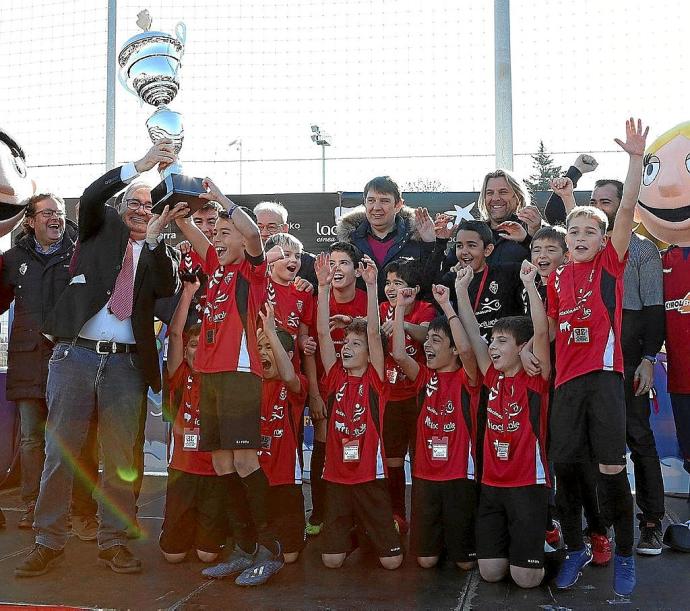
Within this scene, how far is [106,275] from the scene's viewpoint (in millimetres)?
3936

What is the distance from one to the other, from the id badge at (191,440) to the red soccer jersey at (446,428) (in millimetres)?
1121

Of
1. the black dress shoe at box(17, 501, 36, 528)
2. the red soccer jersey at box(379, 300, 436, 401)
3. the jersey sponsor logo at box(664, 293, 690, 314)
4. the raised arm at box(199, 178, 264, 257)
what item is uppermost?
the raised arm at box(199, 178, 264, 257)

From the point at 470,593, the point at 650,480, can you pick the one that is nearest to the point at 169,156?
the point at 470,593

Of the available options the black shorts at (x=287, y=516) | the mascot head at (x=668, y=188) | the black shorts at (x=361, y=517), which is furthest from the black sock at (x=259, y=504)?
the mascot head at (x=668, y=188)

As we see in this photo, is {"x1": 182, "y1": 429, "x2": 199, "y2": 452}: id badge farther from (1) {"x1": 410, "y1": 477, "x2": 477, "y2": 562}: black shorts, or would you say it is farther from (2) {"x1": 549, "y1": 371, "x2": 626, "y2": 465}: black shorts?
(2) {"x1": 549, "y1": 371, "x2": 626, "y2": 465}: black shorts

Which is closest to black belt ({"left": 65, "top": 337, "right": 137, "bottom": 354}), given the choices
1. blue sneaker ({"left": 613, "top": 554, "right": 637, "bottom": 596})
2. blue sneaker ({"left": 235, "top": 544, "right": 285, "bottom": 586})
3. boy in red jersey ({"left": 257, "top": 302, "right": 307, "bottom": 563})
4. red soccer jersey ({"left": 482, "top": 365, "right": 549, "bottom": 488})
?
boy in red jersey ({"left": 257, "top": 302, "right": 307, "bottom": 563})

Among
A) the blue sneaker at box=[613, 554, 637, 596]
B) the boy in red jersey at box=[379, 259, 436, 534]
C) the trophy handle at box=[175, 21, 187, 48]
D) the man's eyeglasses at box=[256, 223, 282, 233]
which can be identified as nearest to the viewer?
the blue sneaker at box=[613, 554, 637, 596]

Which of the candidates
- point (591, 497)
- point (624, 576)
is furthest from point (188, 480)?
point (624, 576)

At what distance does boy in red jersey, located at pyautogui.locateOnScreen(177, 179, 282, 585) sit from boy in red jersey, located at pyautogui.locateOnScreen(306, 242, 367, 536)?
555 millimetres

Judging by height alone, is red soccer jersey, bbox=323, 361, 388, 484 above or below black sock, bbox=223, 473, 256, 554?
above

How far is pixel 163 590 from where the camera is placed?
357 cm

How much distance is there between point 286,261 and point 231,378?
34.8 inches

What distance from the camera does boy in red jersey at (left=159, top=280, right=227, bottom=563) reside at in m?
4.03

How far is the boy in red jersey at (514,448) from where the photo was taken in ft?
11.8
